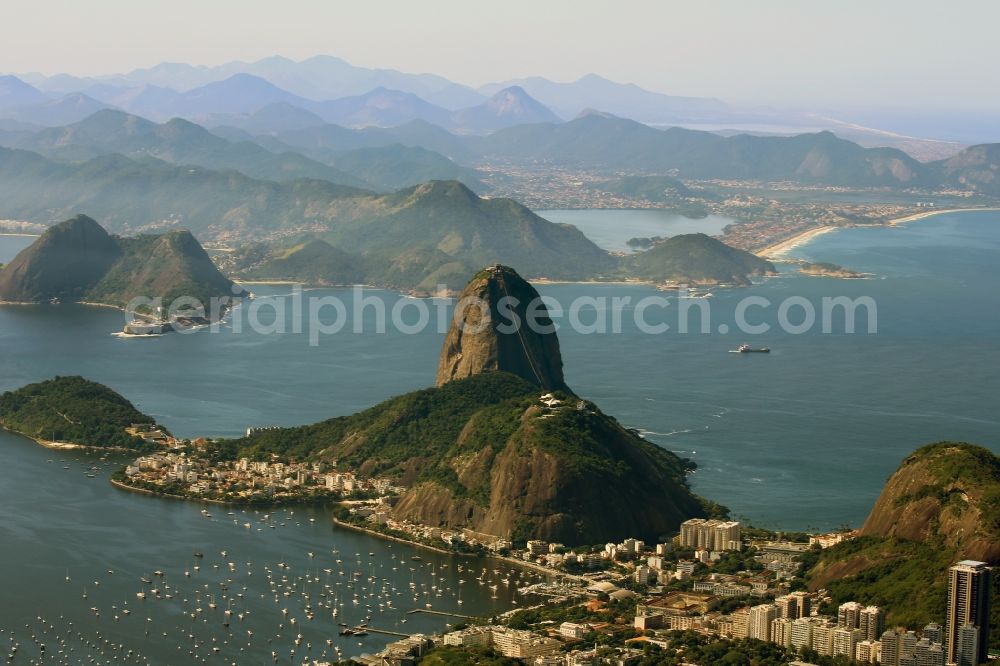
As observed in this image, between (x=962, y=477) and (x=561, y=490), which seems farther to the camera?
(x=561, y=490)

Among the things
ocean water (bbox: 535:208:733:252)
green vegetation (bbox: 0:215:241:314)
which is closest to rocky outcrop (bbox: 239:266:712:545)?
green vegetation (bbox: 0:215:241:314)

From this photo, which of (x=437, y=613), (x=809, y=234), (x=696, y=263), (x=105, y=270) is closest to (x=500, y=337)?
(x=437, y=613)

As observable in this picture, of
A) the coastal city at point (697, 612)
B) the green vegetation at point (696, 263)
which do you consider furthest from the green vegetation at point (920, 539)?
the green vegetation at point (696, 263)

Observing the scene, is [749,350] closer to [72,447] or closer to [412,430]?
[412,430]

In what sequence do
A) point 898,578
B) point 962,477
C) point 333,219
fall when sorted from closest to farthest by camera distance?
1. point 898,578
2. point 962,477
3. point 333,219

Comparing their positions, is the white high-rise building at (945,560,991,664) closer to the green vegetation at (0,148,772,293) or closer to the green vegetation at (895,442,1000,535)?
the green vegetation at (895,442,1000,535)

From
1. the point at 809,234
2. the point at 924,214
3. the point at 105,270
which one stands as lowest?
the point at 105,270
